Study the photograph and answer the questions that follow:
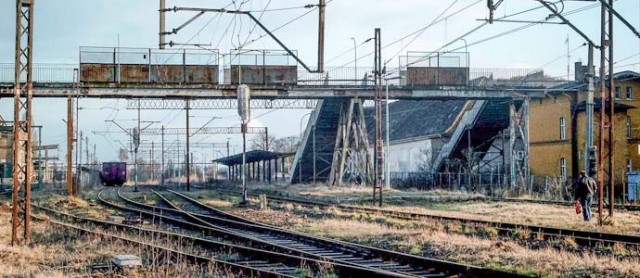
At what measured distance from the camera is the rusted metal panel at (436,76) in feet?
134

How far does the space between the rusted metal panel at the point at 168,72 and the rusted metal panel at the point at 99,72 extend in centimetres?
210

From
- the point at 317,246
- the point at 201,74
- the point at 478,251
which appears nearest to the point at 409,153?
A: the point at 201,74

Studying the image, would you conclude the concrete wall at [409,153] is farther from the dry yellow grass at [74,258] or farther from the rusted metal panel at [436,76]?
the dry yellow grass at [74,258]

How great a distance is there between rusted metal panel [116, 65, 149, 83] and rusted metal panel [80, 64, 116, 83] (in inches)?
19.2

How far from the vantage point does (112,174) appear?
7375 centimetres

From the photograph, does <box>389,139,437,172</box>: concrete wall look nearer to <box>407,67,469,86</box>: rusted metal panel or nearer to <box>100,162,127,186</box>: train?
<box>407,67,469,86</box>: rusted metal panel

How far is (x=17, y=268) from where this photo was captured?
12297 mm

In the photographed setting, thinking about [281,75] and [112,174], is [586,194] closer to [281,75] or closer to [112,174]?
[281,75]

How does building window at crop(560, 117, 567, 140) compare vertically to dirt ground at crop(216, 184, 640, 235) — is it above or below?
above

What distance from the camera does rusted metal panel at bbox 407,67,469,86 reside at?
134 feet

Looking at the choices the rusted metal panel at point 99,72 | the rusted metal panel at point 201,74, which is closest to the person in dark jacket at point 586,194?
the rusted metal panel at point 201,74

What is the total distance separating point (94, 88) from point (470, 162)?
72.2 ft

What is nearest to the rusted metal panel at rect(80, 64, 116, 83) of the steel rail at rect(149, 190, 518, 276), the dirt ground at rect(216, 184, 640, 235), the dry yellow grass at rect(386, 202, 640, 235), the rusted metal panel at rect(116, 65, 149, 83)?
the rusted metal panel at rect(116, 65, 149, 83)

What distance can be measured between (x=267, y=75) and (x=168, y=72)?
5289 millimetres
